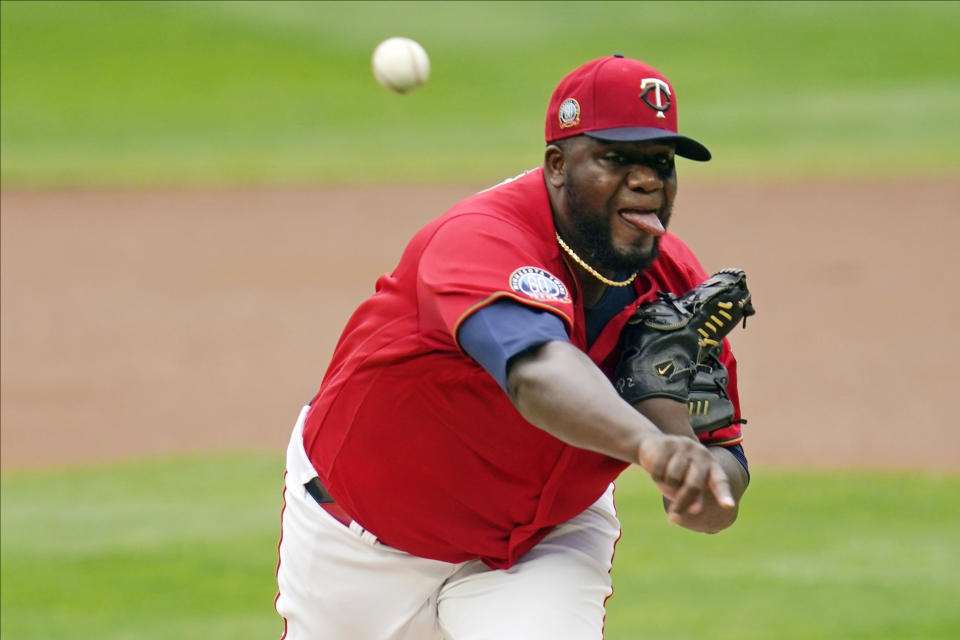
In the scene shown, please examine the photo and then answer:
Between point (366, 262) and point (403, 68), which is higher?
point (403, 68)

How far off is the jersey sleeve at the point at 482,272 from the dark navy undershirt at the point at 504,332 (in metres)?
0.02

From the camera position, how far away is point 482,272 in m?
3.31

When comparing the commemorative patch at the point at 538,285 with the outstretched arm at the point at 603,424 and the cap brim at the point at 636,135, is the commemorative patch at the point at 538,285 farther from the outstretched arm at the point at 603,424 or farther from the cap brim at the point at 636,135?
the cap brim at the point at 636,135

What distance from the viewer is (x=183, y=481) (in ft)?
30.1

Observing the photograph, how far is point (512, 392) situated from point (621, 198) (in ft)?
2.21

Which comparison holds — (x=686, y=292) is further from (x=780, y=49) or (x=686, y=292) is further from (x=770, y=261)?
(x=780, y=49)

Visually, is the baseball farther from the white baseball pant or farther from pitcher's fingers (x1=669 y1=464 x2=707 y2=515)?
pitcher's fingers (x1=669 y1=464 x2=707 y2=515)

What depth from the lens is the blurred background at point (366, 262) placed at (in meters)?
7.35

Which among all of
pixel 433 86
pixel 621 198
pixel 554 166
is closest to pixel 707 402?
pixel 621 198

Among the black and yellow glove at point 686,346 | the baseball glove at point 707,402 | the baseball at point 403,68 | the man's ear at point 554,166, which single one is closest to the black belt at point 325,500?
the black and yellow glove at point 686,346

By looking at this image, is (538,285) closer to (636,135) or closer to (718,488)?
(636,135)

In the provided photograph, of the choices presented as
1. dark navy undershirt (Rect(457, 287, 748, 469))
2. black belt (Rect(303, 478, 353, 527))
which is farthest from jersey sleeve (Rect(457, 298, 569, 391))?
black belt (Rect(303, 478, 353, 527))

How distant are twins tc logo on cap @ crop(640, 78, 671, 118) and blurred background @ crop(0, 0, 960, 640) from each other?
3326mm

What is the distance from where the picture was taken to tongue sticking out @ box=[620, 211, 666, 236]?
3557mm
